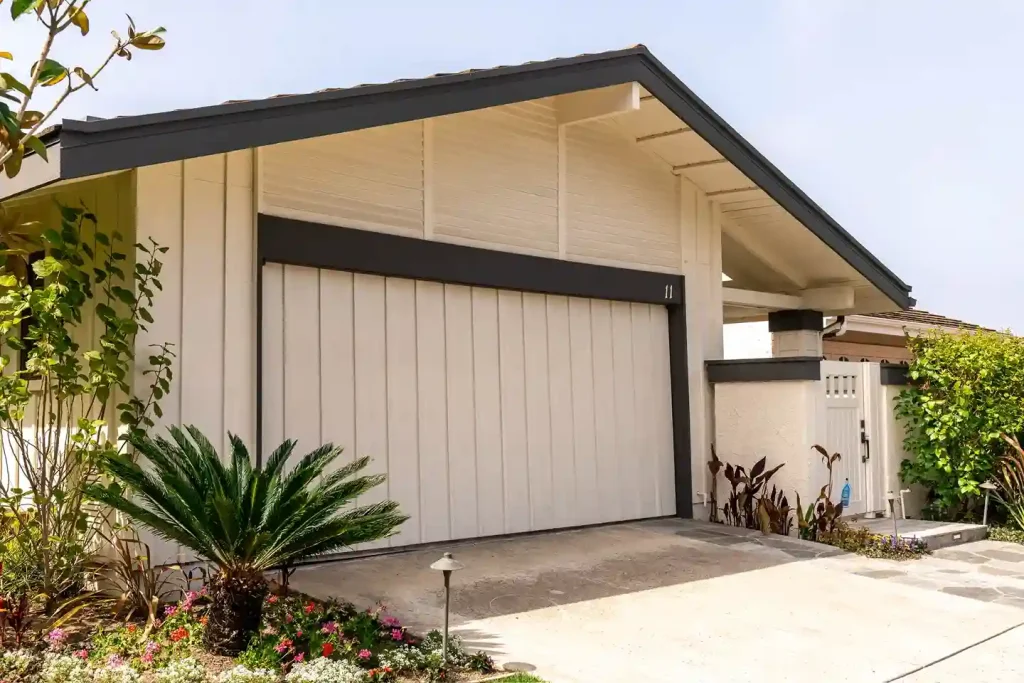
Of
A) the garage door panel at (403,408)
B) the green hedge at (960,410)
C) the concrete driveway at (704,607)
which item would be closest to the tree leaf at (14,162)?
the concrete driveway at (704,607)

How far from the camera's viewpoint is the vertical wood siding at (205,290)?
Answer: 676 centimetres

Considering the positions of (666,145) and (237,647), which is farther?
(666,145)

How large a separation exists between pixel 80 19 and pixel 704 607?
18.6 feet

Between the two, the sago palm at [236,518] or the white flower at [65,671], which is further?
the sago palm at [236,518]

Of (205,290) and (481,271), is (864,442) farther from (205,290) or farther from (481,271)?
(205,290)

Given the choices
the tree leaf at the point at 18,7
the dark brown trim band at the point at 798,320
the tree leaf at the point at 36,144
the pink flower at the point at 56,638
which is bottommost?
the pink flower at the point at 56,638

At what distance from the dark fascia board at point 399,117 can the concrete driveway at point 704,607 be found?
326cm

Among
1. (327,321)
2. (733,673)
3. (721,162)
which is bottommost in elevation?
(733,673)

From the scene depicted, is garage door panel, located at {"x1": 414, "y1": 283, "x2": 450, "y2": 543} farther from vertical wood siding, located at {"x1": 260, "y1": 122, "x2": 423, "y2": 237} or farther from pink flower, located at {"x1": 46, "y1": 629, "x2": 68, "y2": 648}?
pink flower, located at {"x1": 46, "y1": 629, "x2": 68, "y2": 648}

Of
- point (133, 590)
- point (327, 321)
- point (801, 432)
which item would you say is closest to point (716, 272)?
point (801, 432)

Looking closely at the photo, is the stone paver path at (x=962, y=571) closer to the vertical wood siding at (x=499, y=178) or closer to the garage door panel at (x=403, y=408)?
the garage door panel at (x=403, y=408)

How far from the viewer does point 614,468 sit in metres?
10.3

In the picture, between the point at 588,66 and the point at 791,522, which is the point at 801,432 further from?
the point at 588,66

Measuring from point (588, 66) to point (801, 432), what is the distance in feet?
15.3
